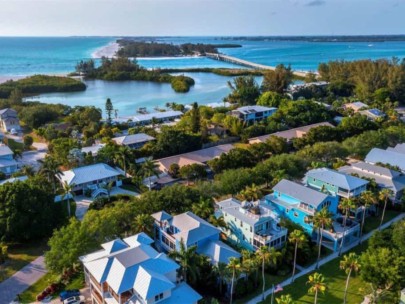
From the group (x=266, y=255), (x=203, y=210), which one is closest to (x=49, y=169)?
(x=203, y=210)

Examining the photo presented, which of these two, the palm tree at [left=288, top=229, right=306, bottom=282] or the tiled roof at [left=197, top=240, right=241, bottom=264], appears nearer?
the tiled roof at [left=197, top=240, right=241, bottom=264]

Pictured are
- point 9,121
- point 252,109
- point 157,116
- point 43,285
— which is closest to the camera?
point 43,285

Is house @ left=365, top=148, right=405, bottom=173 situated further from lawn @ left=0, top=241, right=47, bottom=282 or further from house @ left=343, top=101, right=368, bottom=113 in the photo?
lawn @ left=0, top=241, right=47, bottom=282

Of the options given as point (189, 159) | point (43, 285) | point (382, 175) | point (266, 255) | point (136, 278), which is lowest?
point (43, 285)

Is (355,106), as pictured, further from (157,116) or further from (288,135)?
(157,116)

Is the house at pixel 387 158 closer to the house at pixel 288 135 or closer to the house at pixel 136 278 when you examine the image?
the house at pixel 288 135

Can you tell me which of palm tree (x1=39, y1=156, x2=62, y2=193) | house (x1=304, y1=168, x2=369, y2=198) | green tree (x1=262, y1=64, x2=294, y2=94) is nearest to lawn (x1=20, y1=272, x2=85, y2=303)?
palm tree (x1=39, y1=156, x2=62, y2=193)

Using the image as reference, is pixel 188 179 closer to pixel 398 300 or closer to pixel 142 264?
pixel 142 264
